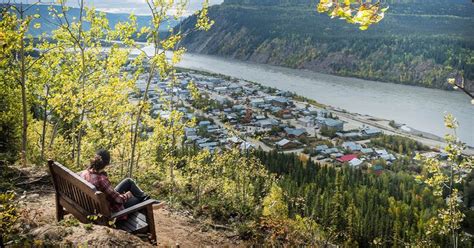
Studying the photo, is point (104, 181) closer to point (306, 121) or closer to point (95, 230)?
point (95, 230)

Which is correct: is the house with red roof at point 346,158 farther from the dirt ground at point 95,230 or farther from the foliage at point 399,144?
the dirt ground at point 95,230

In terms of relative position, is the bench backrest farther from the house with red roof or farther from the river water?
the river water

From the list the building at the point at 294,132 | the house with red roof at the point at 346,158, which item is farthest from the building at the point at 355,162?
the building at the point at 294,132

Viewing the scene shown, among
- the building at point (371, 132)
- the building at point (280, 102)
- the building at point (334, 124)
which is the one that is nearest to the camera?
the building at point (371, 132)

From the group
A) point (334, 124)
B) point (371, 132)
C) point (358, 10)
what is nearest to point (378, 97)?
point (334, 124)

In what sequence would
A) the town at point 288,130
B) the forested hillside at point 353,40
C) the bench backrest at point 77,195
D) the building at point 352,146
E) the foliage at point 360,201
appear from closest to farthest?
the bench backrest at point 77,195, the foliage at point 360,201, the town at point 288,130, the building at point 352,146, the forested hillside at point 353,40
